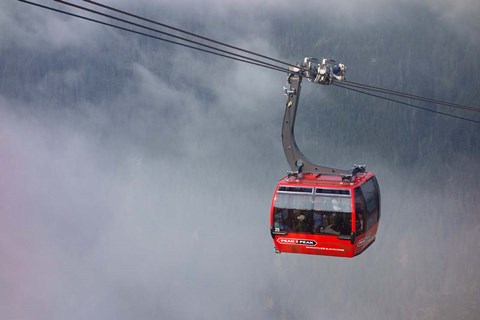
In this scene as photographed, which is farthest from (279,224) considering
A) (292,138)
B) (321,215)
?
(292,138)

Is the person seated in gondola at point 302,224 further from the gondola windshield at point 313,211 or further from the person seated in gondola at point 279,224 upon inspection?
the person seated in gondola at point 279,224

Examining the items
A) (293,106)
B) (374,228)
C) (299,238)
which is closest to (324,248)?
(299,238)

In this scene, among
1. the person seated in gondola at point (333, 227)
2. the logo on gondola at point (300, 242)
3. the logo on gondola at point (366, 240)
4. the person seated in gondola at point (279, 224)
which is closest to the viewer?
the person seated in gondola at point (333, 227)

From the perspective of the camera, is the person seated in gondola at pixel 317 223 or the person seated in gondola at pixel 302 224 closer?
the person seated in gondola at pixel 317 223

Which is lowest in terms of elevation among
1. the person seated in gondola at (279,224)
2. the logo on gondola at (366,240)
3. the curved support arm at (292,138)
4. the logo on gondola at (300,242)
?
the logo on gondola at (300,242)

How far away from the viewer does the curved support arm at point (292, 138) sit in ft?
142

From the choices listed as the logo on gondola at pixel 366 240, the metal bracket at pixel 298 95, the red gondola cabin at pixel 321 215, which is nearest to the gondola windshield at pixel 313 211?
the red gondola cabin at pixel 321 215

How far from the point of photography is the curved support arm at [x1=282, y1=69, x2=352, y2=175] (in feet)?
142

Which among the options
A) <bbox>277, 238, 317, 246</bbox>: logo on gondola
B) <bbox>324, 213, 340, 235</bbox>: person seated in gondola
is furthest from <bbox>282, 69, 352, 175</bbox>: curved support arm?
<bbox>277, 238, 317, 246</bbox>: logo on gondola

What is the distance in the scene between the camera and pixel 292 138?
144 ft

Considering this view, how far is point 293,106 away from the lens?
144 ft

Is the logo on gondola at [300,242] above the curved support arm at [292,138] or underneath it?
underneath

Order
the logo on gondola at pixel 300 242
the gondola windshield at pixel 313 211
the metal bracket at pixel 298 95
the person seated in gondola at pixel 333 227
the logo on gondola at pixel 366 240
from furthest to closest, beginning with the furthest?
the metal bracket at pixel 298 95 → the logo on gondola at pixel 366 240 → the logo on gondola at pixel 300 242 → the person seated in gondola at pixel 333 227 → the gondola windshield at pixel 313 211

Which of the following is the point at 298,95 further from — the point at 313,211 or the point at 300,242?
the point at 300,242
